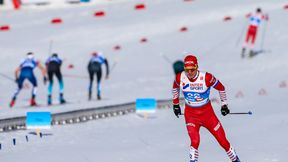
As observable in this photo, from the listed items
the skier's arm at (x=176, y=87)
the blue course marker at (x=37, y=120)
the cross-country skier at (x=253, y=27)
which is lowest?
the blue course marker at (x=37, y=120)

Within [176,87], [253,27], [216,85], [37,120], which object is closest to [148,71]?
[253,27]

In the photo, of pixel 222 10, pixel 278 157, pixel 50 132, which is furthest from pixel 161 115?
pixel 222 10

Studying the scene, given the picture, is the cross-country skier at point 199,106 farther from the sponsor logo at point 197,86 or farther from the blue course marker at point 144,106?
the blue course marker at point 144,106

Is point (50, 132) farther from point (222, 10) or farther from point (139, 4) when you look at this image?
point (139, 4)

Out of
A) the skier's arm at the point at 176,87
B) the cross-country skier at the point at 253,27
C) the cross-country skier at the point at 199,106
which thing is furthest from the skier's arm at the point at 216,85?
the cross-country skier at the point at 253,27

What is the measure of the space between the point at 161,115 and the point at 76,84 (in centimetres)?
852

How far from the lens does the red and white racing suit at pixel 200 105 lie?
10.8 meters

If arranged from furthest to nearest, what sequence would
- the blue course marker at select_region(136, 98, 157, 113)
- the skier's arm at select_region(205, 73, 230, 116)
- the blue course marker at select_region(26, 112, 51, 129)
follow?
the blue course marker at select_region(136, 98, 157, 113) < the blue course marker at select_region(26, 112, 51, 129) < the skier's arm at select_region(205, 73, 230, 116)

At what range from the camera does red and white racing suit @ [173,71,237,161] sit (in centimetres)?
1077

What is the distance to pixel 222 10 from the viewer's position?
36.9 m

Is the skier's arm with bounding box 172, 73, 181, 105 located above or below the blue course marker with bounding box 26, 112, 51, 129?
above

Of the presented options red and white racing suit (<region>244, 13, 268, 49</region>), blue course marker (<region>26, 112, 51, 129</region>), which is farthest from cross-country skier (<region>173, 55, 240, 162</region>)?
red and white racing suit (<region>244, 13, 268, 49</region>)

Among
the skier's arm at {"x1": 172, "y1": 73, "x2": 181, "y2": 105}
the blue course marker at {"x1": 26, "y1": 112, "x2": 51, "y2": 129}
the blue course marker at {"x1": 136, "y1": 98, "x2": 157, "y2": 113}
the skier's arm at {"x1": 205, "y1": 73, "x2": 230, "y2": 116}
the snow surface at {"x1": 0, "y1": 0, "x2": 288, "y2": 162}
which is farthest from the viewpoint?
the blue course marker at {"x1": 136, "y1": 98, "x2": 157, "y2": 113}

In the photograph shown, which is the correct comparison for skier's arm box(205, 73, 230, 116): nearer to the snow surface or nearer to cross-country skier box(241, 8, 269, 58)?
the snow surface
